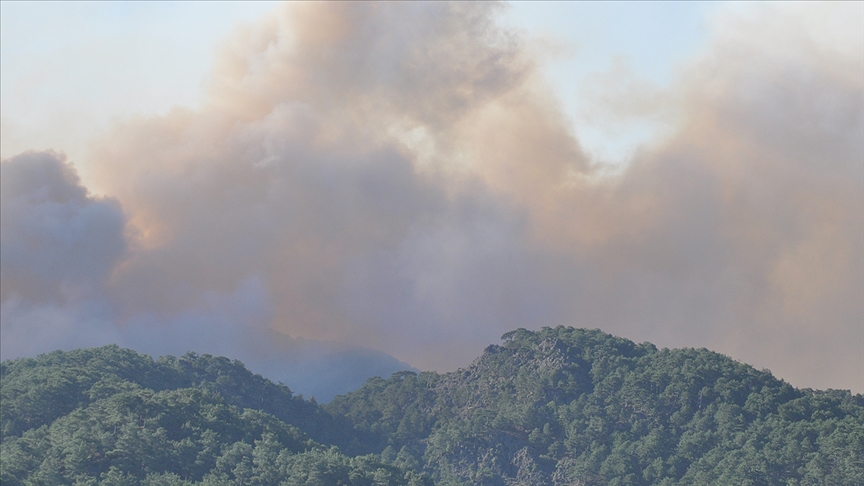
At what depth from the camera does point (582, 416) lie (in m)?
117

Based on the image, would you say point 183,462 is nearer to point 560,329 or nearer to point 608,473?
point 608,473

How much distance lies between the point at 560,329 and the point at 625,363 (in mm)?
12007

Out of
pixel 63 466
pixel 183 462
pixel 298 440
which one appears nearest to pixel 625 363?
pixel 298 440

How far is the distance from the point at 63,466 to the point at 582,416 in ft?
187

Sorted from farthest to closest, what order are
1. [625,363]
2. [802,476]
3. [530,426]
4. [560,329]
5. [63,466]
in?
[560,329] < [625,363] < [530,426] < [802,476] < [63,466]

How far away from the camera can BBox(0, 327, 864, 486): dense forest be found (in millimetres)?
86000

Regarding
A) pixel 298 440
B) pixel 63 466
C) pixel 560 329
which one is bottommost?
pixel 63 466

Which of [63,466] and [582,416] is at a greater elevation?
[582,416]

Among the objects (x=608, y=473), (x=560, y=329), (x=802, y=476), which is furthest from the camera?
(x=560, y=329)

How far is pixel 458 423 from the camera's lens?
122062 millimetres

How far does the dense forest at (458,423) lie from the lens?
8600cm

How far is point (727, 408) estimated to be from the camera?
108 metres

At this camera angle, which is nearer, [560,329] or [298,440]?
[298,440]

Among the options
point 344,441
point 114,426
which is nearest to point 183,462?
point 114,426
